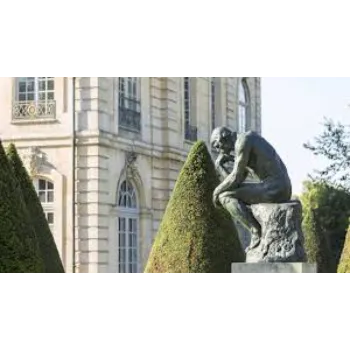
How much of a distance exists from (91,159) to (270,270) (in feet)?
39.2

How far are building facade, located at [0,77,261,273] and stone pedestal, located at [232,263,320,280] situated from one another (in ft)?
37.2

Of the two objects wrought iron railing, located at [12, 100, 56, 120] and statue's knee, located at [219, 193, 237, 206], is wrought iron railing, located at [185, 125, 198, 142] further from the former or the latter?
statue's knee, located at [219, 193, 237, 206]

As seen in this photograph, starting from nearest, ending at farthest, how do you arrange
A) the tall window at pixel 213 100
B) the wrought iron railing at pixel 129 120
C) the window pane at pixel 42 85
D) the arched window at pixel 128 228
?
the window pane at pixel 42 85 → the arched window at pixel 128 228 → the wrought iron railing at pixel 129 120 → the tall window at pixel 213 100

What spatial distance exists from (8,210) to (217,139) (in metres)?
3.01

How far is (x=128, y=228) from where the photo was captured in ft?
82.3

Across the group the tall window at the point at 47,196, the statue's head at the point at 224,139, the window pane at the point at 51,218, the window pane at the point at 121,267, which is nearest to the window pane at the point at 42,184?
the tall window at the point at 47,196

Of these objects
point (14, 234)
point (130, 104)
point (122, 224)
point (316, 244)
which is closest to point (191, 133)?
point (130, 104)

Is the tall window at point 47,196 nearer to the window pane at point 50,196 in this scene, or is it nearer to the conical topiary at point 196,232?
the window pane at point 50,196

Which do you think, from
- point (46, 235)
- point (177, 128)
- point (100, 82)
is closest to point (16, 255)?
point (46, 235)

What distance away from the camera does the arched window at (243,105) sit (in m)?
34.4

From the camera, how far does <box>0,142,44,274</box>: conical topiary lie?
39.5 ft

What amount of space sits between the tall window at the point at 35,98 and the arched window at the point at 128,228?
10.1 feet

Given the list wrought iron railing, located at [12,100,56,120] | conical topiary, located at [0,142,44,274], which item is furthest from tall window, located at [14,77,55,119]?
conical topiary, located at [0,142,44,274]
